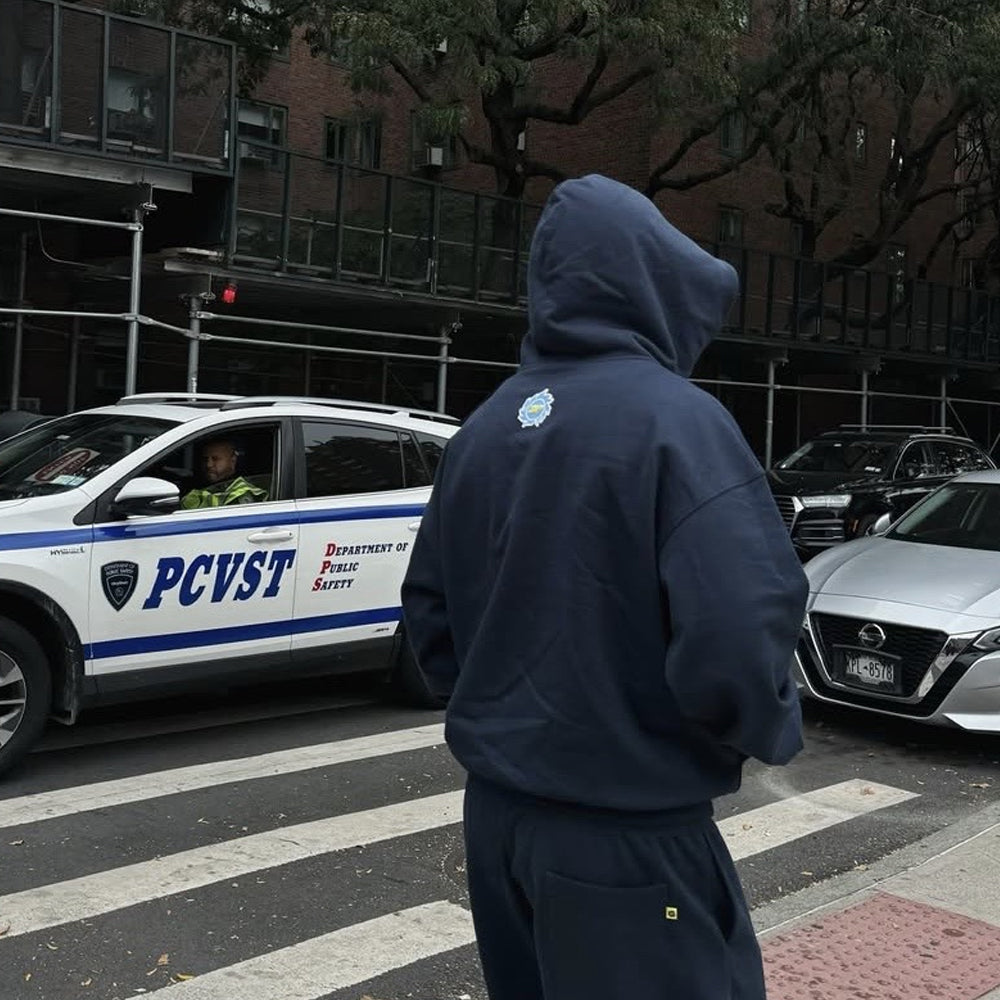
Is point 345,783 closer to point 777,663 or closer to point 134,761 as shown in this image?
point 134,761

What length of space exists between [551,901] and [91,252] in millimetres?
14871

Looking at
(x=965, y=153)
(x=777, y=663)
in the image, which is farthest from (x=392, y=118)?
(x=777, y=663)

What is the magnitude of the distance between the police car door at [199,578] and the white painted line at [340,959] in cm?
238

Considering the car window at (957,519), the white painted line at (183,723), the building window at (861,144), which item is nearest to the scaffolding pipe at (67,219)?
the white painted line at (183,723)

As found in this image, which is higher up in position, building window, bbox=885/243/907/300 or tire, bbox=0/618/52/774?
building window, bbox=885/243/907/300

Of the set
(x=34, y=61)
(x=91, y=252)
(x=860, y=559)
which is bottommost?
(x=860, y=559)

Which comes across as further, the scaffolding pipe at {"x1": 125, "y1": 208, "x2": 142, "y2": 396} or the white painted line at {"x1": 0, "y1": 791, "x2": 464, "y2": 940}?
the scaffolding pipe at {"x1": 125, "y1": 208, "x2": 142, "y2": 396}

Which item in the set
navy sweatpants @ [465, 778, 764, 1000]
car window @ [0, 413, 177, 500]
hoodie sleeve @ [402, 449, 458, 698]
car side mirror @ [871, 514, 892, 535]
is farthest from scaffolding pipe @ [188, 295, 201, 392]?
navy sweatpants @ [465, 778, 764, 1000]

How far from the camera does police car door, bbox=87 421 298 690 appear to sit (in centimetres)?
650

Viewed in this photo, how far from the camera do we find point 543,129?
1164 inches

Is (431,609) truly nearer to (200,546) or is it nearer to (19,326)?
(200,546)

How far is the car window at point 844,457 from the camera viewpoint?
16.7m

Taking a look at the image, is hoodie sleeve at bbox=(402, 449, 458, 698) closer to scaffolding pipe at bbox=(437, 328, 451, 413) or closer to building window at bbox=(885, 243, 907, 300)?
scaffolding pipe at bbox=(437, 328, 451, 413)

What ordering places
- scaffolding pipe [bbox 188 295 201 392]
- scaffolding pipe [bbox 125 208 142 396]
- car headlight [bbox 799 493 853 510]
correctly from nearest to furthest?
1. scaffolding pipe [bbox 125 208 142 396]
2. scaffolding pipe [bbox 188 295 201 392]
3. car headlight [bbox 799 493 853 510]
